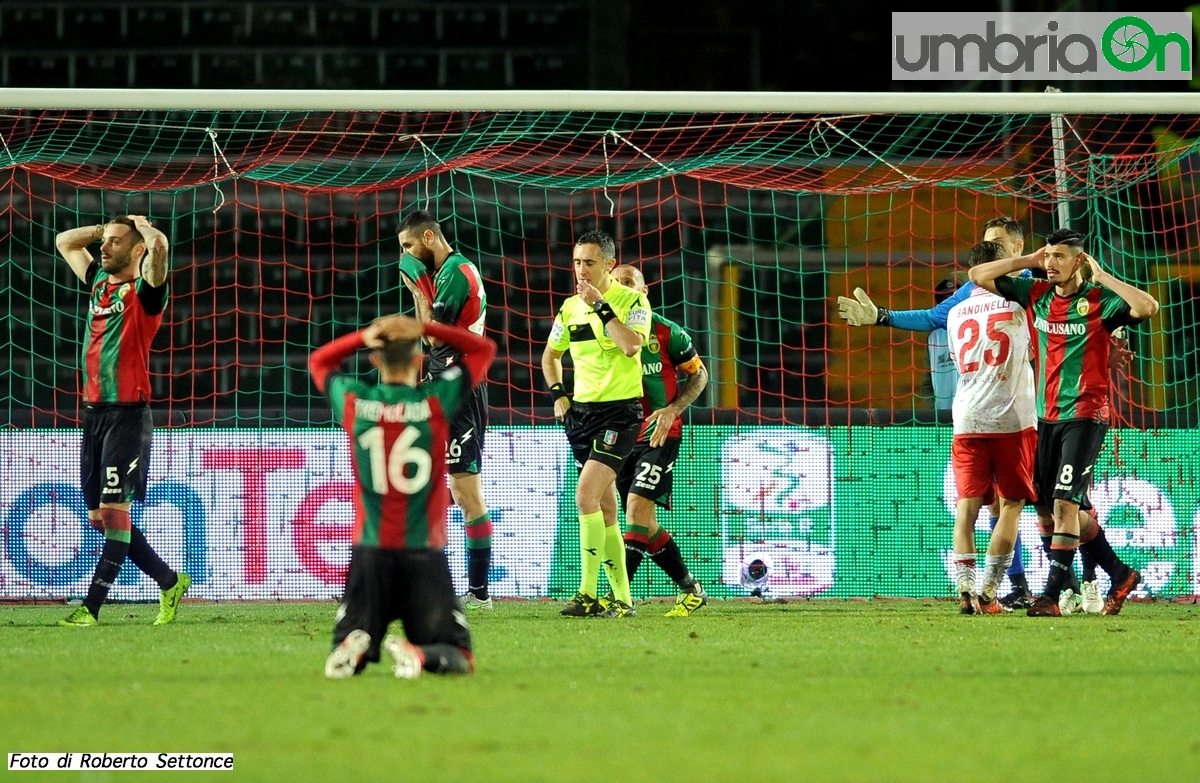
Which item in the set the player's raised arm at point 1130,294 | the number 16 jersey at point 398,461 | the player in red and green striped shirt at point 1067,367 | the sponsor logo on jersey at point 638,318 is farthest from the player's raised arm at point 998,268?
the number 16 jersey at point 398,461

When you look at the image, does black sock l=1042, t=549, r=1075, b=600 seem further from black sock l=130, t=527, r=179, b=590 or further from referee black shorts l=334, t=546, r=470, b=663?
black sock l=130, t=527, r=179, b=590

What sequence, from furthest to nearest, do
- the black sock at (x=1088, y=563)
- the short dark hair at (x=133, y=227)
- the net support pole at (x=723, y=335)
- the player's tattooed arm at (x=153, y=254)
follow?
the net support pole at (x=723, y=335) → the black sock at (x=1088, y=563) → the short dark hair at (x=133, y=227) → the player's tattooed arm at (x=153, y=254)

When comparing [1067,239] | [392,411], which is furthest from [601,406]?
[392,411]

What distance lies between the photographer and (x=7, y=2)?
62.8 feet

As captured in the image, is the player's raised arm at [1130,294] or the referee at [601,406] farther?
the referee at [601,406]

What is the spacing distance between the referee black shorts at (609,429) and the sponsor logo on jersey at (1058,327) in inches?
92.6

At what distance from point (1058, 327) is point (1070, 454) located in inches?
29.3

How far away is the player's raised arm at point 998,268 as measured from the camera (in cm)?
827

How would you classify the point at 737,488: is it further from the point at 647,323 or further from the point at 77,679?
the point at 77,679

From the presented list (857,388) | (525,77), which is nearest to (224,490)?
(857,388)

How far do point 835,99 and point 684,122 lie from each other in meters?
9.31

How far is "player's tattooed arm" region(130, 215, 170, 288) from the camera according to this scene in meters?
8.20

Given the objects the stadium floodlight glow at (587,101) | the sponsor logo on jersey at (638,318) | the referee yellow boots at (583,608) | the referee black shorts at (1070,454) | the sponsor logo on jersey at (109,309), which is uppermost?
the stadium floodlight glow at (587,101)

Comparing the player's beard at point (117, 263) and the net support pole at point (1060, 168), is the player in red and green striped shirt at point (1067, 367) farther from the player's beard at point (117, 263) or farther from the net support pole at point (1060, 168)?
the player's beard at point (117, 263)
